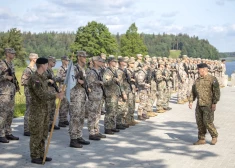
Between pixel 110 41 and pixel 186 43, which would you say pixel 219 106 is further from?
pixel 186 43

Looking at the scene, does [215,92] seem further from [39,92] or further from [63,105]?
[63,105]

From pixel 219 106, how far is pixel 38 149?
39.1 feet

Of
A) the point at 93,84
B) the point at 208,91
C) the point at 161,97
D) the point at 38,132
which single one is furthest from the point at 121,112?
the point at 38,132

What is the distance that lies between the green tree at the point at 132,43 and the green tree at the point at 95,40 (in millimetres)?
2241

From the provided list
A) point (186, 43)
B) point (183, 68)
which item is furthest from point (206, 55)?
point (183, 68)

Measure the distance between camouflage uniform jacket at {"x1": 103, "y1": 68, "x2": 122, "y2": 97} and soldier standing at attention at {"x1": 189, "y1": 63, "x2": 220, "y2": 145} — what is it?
222cm

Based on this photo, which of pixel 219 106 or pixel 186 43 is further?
pixel 186 43

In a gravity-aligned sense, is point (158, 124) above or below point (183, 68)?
below

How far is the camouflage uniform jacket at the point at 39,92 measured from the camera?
285 inches

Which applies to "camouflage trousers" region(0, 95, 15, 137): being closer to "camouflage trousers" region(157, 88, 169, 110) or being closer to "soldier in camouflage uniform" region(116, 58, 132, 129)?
"soldier in camouflage uniform" region(116, 58, 132, 129)

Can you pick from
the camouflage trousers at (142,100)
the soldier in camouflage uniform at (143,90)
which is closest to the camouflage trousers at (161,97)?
the soldier in camouflage uniform at (143,90)

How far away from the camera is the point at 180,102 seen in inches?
734

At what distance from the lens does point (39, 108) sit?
24.5 feet

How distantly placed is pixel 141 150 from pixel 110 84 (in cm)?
215
